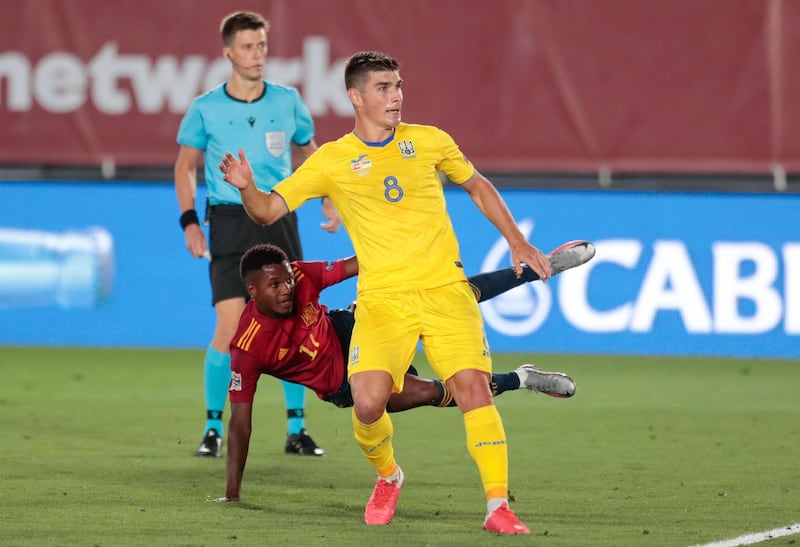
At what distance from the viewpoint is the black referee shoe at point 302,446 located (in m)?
8.28

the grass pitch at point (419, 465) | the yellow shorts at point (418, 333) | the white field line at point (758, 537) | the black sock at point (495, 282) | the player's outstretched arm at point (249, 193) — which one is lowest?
the white field line at point (758, 537)

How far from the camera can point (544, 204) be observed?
12.9 m

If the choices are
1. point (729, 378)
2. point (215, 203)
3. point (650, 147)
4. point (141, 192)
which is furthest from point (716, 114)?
point (215, 203)

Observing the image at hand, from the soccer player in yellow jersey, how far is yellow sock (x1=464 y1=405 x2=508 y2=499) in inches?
2.0

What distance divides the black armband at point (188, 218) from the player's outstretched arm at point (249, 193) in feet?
6.75

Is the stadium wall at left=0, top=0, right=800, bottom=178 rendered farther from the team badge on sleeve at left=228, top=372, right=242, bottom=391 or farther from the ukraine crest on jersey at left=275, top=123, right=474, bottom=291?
the ukraine crest on jersey at left=275, top=123, right=474, bottom=291

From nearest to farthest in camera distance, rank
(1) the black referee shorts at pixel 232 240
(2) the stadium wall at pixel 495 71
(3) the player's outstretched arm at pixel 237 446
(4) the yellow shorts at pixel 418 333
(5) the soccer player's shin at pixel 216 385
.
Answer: (4) the yellow shorts at pixel 418 333 < (3) the player's outstretched arm at pixel 237 446 < (5) the soccer player's shin at pixel 216 385 < (1) the black referee shorts at pixel 232 240 < (2) the stadium wall at pixel 495 71

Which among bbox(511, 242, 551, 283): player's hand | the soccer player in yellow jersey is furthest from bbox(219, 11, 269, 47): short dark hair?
bbox(511, 242, 551, 283): player's hand

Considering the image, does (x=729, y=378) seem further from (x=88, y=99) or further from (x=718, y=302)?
(x=88, y=99)

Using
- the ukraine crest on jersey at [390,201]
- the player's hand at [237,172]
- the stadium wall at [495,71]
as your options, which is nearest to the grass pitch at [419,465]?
the ukraine crest on jersey at [390,201]

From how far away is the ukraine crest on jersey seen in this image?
6.34 metres

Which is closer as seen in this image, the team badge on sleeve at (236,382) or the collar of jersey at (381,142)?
the collar of jersey at (381,142)

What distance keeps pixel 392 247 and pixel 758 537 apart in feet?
5.85

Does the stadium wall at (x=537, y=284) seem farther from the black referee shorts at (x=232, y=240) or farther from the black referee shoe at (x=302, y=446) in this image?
the black referee shoe at (x=302, y=446)
